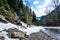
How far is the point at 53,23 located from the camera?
53938 mm

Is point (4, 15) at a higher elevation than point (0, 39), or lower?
higher

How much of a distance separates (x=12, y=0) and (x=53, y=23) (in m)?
19.5

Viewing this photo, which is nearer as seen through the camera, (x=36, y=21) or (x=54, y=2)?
(x=54, y=2)

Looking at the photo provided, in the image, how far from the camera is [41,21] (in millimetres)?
58656

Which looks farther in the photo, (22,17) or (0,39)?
(22,17)

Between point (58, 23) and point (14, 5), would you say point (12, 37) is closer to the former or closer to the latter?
point (14, 5)

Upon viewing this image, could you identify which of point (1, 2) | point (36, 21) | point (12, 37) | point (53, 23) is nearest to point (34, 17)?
point (36, 21)

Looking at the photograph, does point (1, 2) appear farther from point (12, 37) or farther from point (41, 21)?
point (41, 21)

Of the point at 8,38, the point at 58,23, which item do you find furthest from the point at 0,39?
the point at 58,23

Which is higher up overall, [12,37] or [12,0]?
[12,0]

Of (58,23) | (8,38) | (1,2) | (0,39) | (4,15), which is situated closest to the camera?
(0,39)

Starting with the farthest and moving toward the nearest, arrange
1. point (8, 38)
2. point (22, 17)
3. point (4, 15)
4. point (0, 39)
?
point (22, 17) < point (4, 15) < point (8, 38) < point (0, 39)

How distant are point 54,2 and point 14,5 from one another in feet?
27.2

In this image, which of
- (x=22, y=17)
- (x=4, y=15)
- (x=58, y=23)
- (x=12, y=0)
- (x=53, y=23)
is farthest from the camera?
(x=53, y=23)
